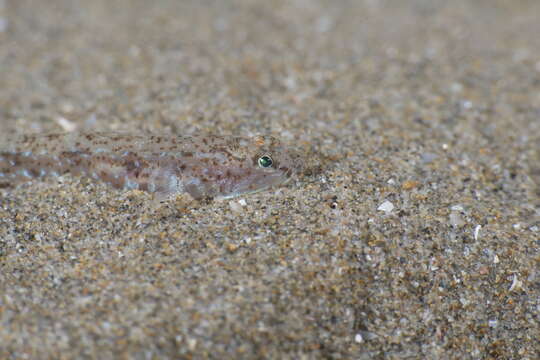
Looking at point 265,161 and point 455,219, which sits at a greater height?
point 265,161

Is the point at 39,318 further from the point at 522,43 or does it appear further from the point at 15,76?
the point at 522,43

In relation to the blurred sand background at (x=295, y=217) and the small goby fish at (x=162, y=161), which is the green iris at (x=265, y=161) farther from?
the blurred sand background at (x=295, y=217)

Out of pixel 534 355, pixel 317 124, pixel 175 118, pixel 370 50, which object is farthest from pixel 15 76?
pixel 534 355

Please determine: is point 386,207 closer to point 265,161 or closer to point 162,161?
point 265,161

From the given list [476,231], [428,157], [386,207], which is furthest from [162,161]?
[476,231]

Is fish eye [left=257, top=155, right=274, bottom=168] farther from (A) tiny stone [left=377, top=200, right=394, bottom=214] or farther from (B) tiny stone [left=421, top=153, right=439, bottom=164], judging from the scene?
(B) tiny stone [left=421, top=153, right=439, bottom=164]

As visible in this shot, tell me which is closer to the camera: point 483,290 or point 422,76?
point 483,290

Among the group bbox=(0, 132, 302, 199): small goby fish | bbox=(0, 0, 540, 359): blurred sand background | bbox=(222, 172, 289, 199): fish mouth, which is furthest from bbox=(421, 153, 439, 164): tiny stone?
bbox=(222, 172, 289, 199): fish mouth

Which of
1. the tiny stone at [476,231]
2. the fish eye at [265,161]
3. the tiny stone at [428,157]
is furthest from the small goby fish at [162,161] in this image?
the tiny stone at [476,231]
